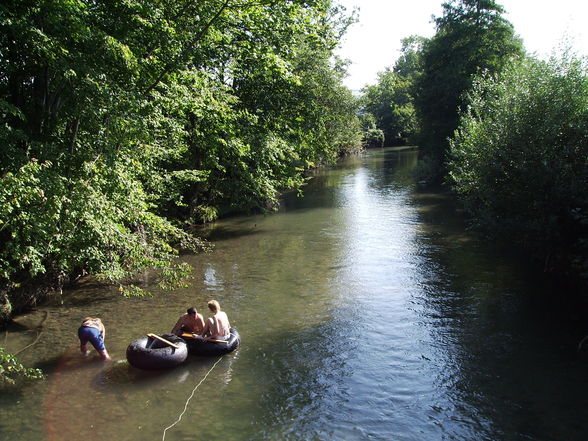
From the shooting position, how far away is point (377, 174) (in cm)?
4403

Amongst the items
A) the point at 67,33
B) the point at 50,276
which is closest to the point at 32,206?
the point at 67,33

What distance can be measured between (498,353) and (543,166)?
510 centimetres

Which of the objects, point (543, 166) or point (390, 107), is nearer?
point (543, 166)

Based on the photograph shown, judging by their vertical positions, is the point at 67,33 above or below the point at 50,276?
above

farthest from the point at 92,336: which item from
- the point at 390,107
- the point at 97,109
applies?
the point at 390,107

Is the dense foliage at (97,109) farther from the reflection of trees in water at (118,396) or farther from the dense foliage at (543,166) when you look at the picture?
the dense foliage at (543,166)

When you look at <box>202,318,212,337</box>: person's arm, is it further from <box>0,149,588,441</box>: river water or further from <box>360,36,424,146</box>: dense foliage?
<box>360,36,424,146</box>: dense foliage

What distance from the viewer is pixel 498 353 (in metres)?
9.93

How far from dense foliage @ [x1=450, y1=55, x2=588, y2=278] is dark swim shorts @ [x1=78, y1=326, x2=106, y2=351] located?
10.7m

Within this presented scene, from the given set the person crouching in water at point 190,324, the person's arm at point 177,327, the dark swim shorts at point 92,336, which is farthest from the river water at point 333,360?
the person's arm at point 177,327

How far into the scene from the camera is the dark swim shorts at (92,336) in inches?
399

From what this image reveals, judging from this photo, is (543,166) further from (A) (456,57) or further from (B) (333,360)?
(A) (456,57)

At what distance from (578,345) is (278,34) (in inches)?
486

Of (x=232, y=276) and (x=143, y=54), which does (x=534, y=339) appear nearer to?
(x=232, y=276)
